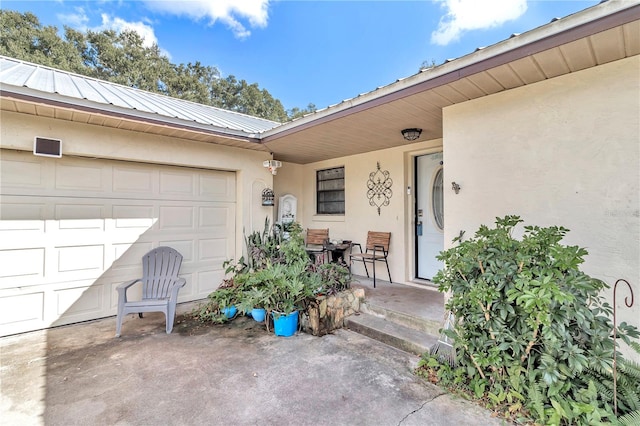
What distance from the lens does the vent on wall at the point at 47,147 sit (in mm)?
3307

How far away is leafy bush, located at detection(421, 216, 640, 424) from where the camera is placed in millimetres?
1809

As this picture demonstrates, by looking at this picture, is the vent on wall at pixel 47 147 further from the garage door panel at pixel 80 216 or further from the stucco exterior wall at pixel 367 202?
the stucco exterior wall at pixel 367 202

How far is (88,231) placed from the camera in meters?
3.84

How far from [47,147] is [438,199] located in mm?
5167

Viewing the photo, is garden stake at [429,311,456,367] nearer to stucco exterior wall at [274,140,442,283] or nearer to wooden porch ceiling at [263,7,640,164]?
wooden porch ceiling at [263,7,640,164]

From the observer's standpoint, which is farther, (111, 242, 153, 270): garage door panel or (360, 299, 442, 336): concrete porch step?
(111, 242, 153, 270): garage door panel

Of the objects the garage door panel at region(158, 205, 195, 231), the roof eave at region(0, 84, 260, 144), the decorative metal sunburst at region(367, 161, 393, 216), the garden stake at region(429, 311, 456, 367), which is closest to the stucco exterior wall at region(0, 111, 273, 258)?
the roof eave at region(0, 84, 260, 144)

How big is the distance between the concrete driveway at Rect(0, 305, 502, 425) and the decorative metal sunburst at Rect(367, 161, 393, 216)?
2.50m

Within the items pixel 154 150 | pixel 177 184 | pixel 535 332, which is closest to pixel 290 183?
pixel 177 184

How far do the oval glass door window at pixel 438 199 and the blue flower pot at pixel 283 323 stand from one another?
8.81 feet

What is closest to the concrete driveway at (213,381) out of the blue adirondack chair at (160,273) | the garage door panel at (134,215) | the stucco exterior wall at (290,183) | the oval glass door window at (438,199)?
the blue adirondack chair at (160,273)

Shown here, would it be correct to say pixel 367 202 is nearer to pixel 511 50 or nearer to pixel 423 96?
pixel 423 96

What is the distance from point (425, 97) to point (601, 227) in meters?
1.82

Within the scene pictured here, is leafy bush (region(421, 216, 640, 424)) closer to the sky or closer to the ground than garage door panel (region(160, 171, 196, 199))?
closer to the ground
